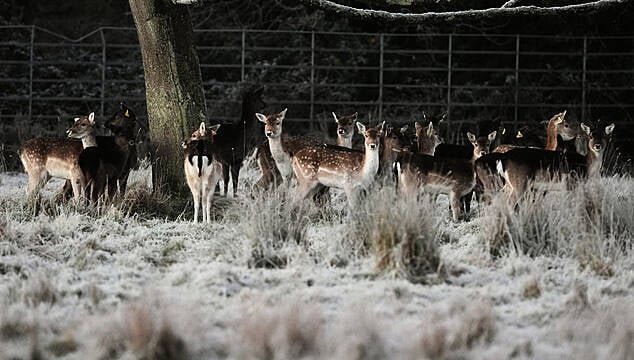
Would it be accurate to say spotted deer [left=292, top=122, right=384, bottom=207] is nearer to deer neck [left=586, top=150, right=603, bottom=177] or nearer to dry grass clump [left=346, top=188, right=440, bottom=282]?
deer neck [left=586, top=150, right=603, bottom=177]

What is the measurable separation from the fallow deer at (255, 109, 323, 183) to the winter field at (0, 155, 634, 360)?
1.57 m

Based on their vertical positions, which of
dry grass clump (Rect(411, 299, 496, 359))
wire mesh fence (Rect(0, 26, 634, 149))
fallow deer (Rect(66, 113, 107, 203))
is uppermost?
wire mesh fence (Rect(0, 26, 634, 149))

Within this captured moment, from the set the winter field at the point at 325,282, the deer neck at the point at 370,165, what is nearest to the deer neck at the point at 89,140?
the winter field at the point at 325,282

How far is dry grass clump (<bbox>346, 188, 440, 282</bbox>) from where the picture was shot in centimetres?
862

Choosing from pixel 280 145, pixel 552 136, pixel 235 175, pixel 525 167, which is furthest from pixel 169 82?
pixel 552 136

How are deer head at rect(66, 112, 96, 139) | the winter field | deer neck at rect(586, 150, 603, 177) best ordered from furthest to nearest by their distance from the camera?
deer head at rect(66, 112, 96, 139)
deer neck at rect(586, 150, 603, 177)
the winter field

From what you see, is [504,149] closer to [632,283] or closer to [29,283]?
[632,283]

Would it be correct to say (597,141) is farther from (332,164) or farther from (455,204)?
(332,164)

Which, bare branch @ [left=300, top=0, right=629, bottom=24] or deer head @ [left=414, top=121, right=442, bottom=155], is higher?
bare branch @ [left=300, top=0, right=629, bottom=24]

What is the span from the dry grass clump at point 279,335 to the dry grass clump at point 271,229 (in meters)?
1.83

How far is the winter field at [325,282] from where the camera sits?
6.88 meters

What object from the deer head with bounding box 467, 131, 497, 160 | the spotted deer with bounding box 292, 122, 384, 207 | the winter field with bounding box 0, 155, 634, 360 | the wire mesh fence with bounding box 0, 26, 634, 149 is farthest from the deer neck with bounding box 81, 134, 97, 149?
the wire mesh fence with bounding box 0, 26, 634, 149

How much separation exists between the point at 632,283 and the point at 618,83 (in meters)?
14.2

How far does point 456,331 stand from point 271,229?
276 centimetres
